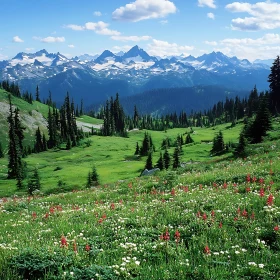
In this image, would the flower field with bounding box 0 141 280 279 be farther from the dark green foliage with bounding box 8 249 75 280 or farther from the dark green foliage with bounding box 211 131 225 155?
the dark green foliage with bounding box 211 131 225 155

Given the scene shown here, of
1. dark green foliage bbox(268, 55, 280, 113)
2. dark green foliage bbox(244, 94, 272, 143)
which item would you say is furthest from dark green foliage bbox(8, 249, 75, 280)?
dark green foliage bbox(268, 55, 280, 113)

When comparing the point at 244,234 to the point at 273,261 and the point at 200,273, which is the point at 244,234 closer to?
the point at 273,261

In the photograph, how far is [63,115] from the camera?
157125 mm

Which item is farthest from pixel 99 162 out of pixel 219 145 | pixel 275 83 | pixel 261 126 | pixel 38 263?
pixel 38 263

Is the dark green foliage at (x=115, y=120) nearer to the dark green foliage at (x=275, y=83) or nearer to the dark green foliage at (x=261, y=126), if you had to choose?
the dark green foliage at (x=275, y=83)

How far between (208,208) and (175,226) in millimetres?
2453

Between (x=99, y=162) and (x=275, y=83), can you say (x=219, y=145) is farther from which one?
(x=275, y=83)

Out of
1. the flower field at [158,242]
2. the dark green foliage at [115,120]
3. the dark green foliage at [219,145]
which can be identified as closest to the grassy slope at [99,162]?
the dark green foliage at [219,145]

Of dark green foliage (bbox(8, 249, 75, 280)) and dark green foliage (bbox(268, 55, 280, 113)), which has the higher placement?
dark green foliage (bbox(268, 55, 280, 113))

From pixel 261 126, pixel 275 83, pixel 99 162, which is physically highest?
pixel 275 83

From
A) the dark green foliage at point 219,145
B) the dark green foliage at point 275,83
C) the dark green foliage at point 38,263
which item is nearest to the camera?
the dark green foliage at point 38,263

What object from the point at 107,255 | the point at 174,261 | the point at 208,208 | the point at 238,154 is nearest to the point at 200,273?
the point at 174,261

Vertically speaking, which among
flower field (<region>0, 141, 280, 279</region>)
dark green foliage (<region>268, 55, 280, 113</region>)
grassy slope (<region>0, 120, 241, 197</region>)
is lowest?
grassy slope (<region>0, 120, 241, 197</region>)

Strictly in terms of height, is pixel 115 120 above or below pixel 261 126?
below
